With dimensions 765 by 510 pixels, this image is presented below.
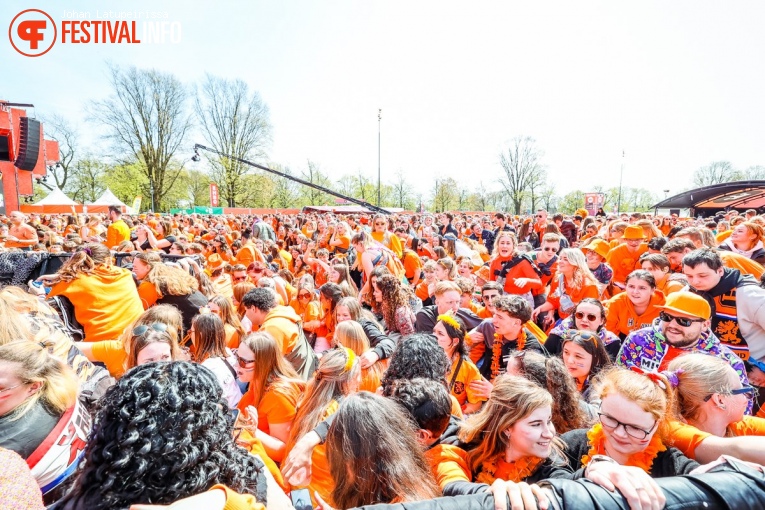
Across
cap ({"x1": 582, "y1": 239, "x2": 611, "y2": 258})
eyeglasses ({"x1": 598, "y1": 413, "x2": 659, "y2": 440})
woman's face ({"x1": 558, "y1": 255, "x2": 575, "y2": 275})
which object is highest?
cap ({"x1": 582, "y1": 239, "x2": 611, "y2": 258})

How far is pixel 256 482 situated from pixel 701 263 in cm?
349

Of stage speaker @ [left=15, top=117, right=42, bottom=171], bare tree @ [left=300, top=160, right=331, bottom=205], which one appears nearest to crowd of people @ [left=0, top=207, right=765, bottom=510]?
stage speaker @ [left=15, top=117, right=42, bottom=171]

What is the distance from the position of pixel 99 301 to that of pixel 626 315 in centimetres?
490

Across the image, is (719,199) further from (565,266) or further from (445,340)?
(445,340)

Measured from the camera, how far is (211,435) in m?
1.12

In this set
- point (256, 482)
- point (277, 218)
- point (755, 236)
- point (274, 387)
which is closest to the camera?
point (256, 482)

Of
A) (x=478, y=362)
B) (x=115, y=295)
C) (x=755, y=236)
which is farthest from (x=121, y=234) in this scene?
(x=755, y=236)

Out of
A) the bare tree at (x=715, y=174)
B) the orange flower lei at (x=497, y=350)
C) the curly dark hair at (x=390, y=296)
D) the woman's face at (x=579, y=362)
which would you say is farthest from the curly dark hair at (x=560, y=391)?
the bare tree at (x=715, y=174)

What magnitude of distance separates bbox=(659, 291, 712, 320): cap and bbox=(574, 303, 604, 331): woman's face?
0.74 m

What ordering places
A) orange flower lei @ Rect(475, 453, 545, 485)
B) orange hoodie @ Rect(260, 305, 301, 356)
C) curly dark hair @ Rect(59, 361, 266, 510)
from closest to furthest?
curly dark hair @ Rect(59, 361, 266, 510), orange flower lei @ Rect(475, 453, 545, 485), orange hoodie @ Rect(260, 305, 301, 356)

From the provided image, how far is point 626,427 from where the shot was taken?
163 centimetres

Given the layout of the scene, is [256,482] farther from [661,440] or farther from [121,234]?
[121,234]

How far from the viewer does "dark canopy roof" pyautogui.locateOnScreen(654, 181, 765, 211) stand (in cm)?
2842

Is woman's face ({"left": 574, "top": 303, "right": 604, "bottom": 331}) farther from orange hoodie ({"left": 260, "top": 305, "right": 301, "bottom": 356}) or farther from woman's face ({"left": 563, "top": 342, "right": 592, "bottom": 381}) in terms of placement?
orange hoodie ({"left": 260, "top": 305, "right": 301, "bottom": 356})
